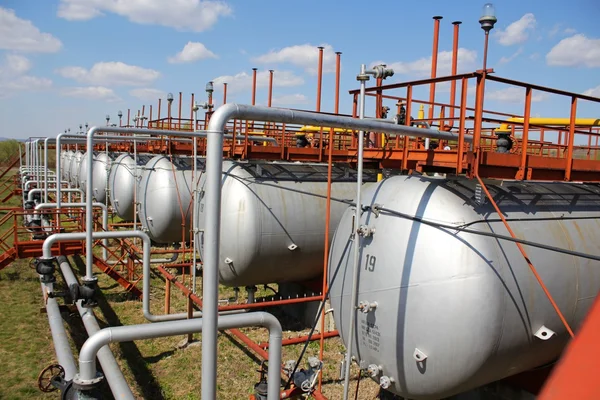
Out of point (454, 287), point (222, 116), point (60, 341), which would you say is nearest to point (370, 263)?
point (454, 287)

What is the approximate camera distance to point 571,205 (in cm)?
615

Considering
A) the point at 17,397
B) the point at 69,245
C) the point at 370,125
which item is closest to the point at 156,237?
the point at 69,245

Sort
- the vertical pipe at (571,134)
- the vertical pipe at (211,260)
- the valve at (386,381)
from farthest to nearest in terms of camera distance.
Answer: the vertical pipe at (571,134), the valve at (386,381), the vertical pipe at (211,260)

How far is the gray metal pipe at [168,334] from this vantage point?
3883mm

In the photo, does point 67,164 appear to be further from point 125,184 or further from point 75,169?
point 125,184

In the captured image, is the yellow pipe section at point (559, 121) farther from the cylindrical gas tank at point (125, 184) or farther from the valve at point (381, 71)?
the cylindrical gas tank at point (125, 184)

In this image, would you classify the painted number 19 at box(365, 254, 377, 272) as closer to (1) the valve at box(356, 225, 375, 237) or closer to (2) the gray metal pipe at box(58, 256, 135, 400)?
(1) the valve at box(356, 225, 375, 237)

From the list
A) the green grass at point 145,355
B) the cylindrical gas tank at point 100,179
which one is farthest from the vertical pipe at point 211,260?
the cylindrical gas tank at point 100,179

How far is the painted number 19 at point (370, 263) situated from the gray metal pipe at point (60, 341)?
4.33 m

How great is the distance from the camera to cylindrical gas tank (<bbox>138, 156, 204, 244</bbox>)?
42.7ft

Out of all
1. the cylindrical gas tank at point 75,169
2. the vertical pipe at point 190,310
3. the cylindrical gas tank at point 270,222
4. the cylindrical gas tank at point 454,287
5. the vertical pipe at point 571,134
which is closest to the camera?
the cylindrical gas tank at point 454,287

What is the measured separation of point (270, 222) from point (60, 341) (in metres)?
3.89

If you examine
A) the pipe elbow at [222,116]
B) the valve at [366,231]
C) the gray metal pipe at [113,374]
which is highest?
the pipe elbow at [222,116]

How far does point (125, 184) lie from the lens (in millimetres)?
16688
